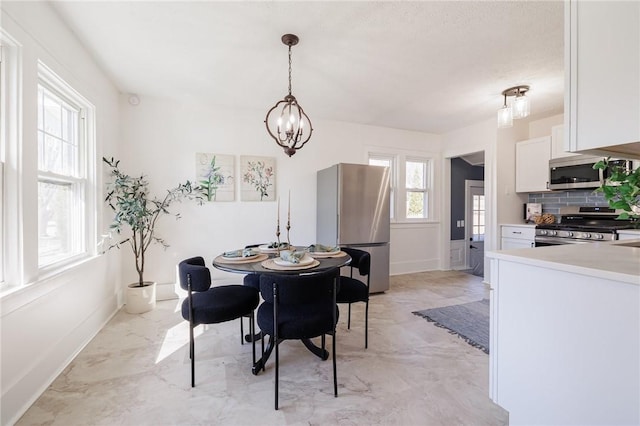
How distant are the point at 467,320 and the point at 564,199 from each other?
2.72 meters

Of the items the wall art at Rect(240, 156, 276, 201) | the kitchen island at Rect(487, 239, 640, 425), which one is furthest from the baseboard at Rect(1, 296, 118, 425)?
the kitchen island at Rect(487, 239, 640, 425)

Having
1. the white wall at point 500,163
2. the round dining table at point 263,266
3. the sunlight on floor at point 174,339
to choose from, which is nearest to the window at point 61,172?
the sunlight on floor at point 174,339

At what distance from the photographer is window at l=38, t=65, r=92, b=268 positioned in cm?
211

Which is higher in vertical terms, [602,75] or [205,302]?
[602,75]

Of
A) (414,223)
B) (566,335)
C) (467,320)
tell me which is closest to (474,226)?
(414,223)

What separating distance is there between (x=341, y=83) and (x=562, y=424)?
10.2 ft

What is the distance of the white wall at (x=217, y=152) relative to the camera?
3523 mm

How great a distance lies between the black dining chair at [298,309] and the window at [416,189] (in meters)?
3.64

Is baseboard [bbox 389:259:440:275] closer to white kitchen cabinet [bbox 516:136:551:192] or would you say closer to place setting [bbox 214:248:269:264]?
white kitchen cabinet [bbox 516:136:551:192]

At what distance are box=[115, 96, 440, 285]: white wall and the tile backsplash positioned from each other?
2.68 m

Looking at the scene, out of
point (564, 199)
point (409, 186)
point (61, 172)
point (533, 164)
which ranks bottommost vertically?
point (564, 199)

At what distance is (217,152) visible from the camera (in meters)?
3.81

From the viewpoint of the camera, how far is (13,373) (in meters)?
1.59

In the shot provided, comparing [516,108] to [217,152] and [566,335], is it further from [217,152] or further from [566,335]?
[217,152]
